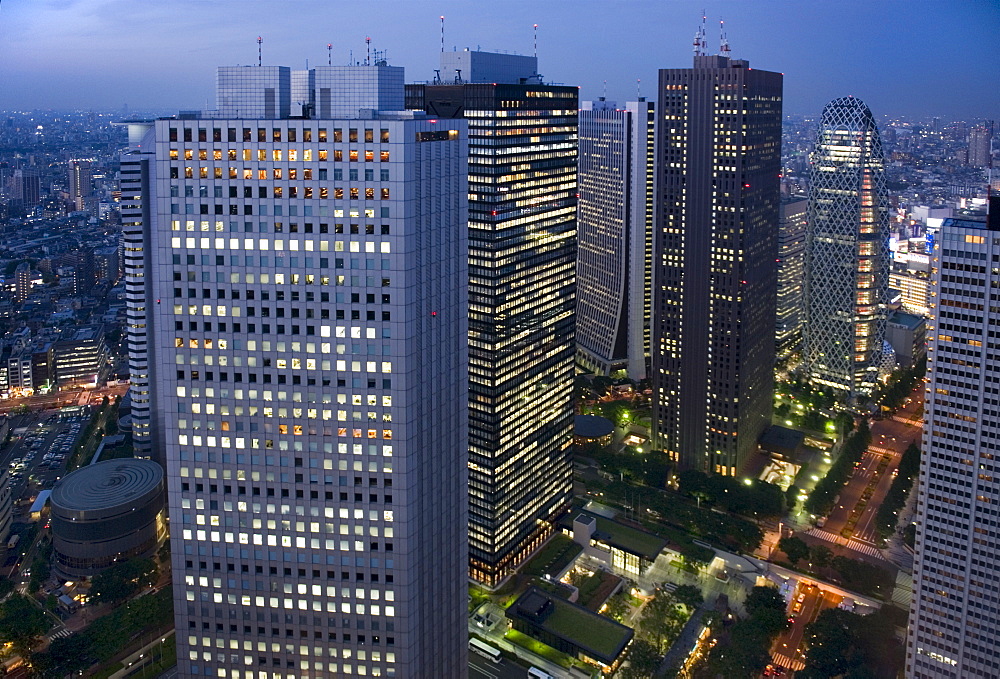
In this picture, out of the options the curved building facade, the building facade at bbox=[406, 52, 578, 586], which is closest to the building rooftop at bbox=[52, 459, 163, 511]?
the curved building facade

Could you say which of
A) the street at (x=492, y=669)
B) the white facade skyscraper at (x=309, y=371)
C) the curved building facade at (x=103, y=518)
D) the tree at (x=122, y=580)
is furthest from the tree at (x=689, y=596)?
the curved building facade at (x=103, y=518)

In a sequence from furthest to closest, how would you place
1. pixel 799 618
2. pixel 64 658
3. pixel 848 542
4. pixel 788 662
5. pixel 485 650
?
1. pixel 848 542
2. pixel 799 618
3. pixel 485 650
4. pixel 788 662
5. pixel 64 658

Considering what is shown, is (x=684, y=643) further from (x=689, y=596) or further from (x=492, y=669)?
(x=492, y=669)

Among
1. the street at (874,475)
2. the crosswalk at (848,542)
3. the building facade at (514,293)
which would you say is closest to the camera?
A: the building facade at (514,293)

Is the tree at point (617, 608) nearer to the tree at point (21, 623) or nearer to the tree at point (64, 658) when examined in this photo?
the tree at point (64, 658)

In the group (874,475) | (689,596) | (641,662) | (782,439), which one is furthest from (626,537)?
(874,475)

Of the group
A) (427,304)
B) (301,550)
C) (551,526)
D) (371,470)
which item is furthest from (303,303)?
(551,526)
